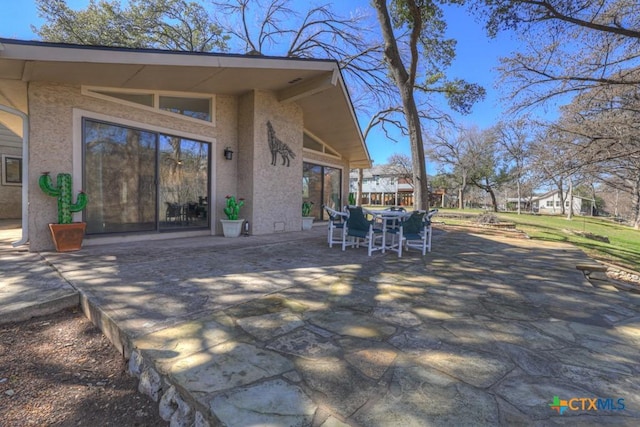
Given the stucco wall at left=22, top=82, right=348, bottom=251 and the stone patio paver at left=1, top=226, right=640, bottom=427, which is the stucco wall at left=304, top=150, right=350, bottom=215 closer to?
the stucco wall at left=22, top=82, right=348, bottom=251

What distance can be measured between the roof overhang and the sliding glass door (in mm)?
892

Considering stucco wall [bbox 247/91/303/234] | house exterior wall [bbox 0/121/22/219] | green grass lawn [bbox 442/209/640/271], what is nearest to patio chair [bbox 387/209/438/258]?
stucco wall [bbox 247/91/303/234]

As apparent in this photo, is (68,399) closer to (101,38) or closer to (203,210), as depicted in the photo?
(203,210)

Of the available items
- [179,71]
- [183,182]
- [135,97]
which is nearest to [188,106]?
[135,97]

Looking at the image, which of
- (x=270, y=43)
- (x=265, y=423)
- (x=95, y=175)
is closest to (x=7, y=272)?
(x=95, y=175)

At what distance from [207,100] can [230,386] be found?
262 inches

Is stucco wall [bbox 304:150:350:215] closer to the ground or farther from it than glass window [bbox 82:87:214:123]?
closer to the ground

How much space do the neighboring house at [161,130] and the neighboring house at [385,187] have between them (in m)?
31.4

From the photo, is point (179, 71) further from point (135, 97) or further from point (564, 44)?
point (564, 44)

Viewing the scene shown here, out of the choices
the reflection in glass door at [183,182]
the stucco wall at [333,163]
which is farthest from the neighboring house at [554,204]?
the reflection in glass door at [183,182]

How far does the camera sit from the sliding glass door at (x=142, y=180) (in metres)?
5.18

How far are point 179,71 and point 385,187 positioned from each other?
38.3m

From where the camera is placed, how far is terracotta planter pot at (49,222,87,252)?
4383mm

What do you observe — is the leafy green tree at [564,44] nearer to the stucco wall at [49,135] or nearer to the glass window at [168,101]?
the glass window at [168,101]
